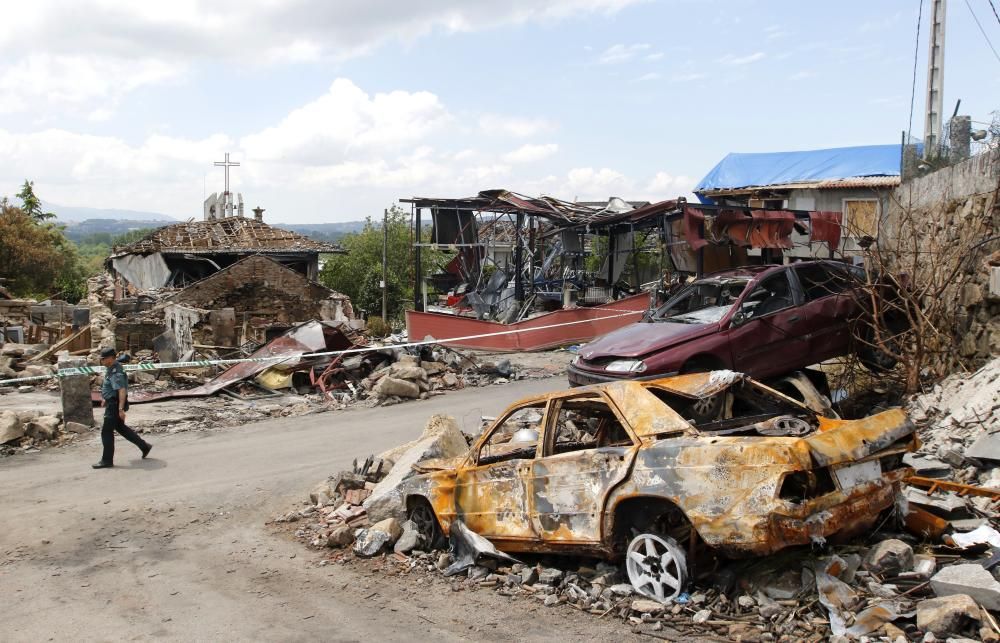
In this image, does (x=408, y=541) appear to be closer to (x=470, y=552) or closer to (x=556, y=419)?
(x=470, y=552)

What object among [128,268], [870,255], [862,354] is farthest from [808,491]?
[128,268]

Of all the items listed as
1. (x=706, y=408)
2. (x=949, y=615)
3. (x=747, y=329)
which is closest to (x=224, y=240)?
(x=747, y=329)

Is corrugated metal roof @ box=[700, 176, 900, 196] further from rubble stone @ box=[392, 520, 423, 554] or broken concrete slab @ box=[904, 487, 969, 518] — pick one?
rubble stone @ box=[392, 520, 423, 554]

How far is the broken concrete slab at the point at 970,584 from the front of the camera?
4574mm

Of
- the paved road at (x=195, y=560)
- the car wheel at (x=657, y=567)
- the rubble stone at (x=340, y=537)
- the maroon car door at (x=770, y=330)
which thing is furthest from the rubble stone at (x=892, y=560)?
the maroon car door at (x=770, y=330)

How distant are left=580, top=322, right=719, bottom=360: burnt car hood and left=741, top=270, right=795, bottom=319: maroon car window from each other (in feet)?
2.10

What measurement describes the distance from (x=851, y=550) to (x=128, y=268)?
3868 cm

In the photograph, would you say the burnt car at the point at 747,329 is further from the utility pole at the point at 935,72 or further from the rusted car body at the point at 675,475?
the utility pole at the point at 935,72

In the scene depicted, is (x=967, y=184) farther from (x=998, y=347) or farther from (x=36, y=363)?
(x=36, y=363)

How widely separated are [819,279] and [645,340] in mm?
2663

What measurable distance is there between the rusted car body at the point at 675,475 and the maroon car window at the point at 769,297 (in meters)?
3.97

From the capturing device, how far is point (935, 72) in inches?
Answer: 649

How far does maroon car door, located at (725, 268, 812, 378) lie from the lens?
10.2m

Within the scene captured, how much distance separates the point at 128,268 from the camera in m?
38.7
